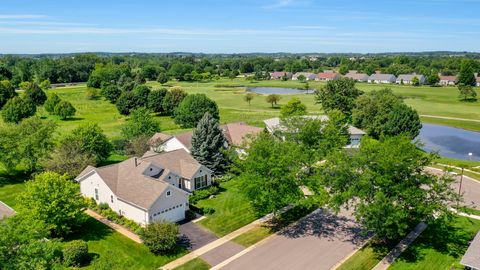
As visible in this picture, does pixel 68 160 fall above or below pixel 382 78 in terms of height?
below

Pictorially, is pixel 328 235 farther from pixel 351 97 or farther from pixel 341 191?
pixel 351 97

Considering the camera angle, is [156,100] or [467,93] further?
[467,93]

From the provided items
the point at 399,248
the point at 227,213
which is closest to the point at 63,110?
the point at 227,213

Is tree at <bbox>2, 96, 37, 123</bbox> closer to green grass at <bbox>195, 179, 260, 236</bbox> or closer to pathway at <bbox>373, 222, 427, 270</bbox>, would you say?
green grass at <bbox>195, 179, 260, 236</bbox>

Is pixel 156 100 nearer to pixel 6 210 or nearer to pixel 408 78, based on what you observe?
pixel 6 210

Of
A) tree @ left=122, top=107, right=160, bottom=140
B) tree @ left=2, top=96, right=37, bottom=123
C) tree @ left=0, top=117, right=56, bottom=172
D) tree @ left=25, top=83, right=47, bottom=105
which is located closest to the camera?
tree @ left=0, top=117, right=56, bottom=172

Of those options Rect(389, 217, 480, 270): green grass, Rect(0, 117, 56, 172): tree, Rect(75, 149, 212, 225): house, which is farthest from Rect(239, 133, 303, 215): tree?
Rect(0, 117, 56, 172): tree

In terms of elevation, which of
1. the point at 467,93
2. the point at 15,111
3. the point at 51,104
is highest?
the point at 467,93
